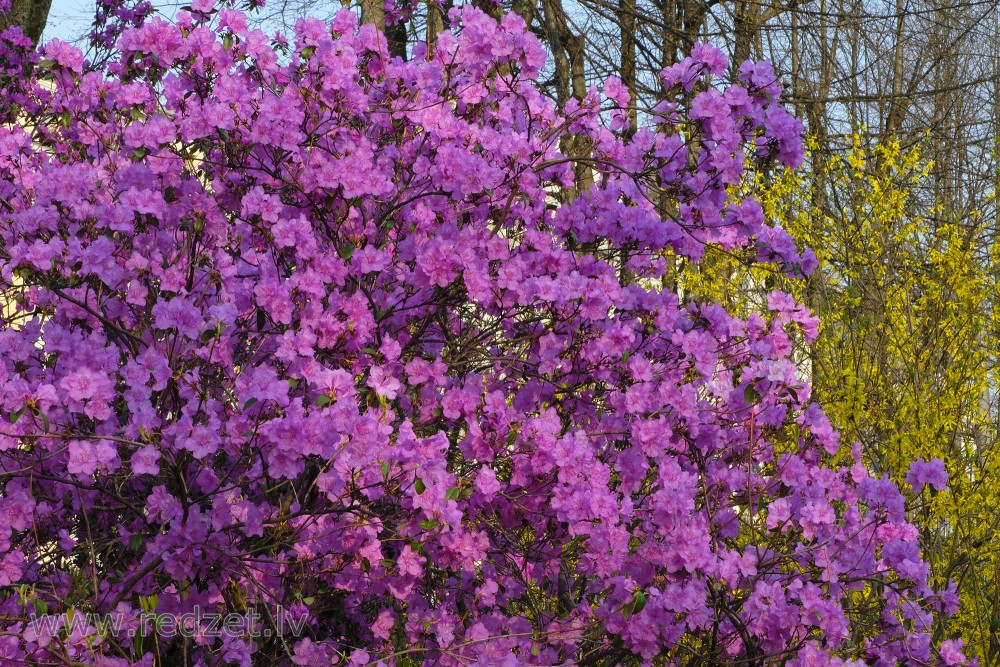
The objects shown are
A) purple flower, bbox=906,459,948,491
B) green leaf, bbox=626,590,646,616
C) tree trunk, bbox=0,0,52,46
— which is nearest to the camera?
green leaf, bbox=626,590,646,616

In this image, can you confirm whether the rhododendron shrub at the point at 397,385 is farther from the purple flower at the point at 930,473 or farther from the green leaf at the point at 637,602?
the purple flower at the point at 930,473

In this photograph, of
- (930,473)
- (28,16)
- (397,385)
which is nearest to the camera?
(397,385)

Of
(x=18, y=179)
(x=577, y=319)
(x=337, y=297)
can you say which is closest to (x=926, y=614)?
(x=577, y=319)

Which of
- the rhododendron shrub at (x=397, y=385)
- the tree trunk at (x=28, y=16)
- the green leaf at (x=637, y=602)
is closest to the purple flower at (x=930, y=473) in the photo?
the rhododendron shrub at (x=397, y=385)

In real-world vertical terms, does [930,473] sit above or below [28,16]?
below

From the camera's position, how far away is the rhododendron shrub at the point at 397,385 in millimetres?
3131

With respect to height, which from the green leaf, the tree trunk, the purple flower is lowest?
the green leaf

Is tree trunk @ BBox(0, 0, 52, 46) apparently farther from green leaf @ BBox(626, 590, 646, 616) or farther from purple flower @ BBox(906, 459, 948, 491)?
purple flower @ BBox(906, 459, 948, 491)

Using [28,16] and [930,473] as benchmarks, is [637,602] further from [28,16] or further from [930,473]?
[28,16]

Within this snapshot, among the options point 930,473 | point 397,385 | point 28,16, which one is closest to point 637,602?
point 397,385

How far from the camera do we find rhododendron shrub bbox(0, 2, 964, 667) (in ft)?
10.3

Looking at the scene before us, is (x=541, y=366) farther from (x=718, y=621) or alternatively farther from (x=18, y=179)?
(x=18, y=179)

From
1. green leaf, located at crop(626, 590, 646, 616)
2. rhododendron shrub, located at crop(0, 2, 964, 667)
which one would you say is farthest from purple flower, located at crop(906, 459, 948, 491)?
green leaf, located at crop(626, 590, 646, 616)

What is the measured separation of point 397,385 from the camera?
122 inches
